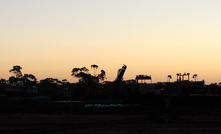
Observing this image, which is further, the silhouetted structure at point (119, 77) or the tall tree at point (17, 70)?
the tall tree at point (17, 70)

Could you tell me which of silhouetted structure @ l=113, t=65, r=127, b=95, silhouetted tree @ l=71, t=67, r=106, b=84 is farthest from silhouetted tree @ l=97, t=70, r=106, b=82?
silhouetted structure @ l=113, t=65, r=127, b=95

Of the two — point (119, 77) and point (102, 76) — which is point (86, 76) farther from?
point (119, 77)

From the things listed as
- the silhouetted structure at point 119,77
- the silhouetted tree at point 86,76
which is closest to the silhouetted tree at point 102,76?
the silhouetted tree at point 86,76

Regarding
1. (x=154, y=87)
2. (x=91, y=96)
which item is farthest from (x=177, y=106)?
(x=91, y=96)

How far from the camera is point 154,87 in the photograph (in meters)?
38.3

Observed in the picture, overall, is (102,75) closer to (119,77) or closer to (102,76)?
(102,76)

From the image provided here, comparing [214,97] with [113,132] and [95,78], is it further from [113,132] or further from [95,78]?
[95,78]

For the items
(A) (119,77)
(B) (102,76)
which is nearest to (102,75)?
(B) (102,76)

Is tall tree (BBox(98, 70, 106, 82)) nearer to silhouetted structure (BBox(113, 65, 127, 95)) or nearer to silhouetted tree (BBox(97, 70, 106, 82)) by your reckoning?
silhouetted tree (BBox(97, 70, 106, 82))

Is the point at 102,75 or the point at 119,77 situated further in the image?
the point at 102,75

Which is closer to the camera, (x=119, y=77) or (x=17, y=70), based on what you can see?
(x=119, y=77)

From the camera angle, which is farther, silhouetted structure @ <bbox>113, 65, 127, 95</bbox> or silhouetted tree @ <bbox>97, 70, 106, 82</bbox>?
silhouetted tree @ <bbox>97, 70, 106, 82</bbox>

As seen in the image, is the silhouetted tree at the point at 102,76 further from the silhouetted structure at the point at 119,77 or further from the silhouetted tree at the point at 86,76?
the silhouetted structure at the point at 119,77

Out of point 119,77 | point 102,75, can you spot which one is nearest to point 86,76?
point 102,75
